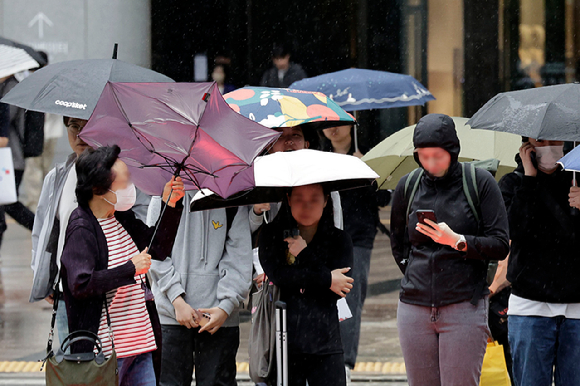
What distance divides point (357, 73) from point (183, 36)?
22.9 feet

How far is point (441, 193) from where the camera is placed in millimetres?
4680

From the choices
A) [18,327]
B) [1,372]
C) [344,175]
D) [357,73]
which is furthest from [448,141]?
[18,327]

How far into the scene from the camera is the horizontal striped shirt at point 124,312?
14.3 feet

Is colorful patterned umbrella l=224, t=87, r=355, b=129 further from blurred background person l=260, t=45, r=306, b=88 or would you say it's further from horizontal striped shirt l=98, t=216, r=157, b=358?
blurred background person l=260, t=45, r=306, b=88

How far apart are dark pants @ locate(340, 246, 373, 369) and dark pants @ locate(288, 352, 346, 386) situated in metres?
1.64

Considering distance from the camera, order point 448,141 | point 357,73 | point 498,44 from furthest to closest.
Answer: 1. point 498,44
2. point 357,73
3. point 448,141

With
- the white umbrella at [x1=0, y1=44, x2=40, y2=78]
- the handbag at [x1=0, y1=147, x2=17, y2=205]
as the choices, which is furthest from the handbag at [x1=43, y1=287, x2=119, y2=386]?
the handbag at [x1=0, y1=147, x2=17, y2=205]

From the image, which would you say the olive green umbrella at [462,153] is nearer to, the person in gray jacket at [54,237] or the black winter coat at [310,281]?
the black winter coat at [310,281]

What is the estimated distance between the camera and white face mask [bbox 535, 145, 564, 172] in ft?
16.5

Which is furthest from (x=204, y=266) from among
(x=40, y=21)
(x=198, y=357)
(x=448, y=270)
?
(x=40, y=21)

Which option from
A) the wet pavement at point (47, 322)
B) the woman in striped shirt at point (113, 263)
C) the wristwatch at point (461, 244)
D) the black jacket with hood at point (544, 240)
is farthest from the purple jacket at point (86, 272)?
the wet pavement at point (47, 322)

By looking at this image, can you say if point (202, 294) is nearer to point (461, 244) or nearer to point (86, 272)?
point (86, 272)

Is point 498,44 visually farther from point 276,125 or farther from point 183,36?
point 276,125

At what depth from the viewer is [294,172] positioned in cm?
475
